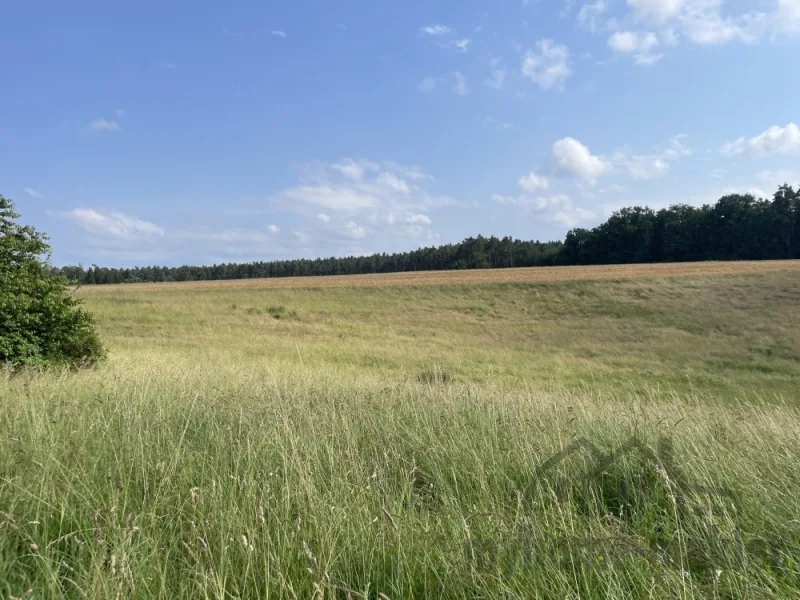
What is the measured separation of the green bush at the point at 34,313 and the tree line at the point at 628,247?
7305 centimetres

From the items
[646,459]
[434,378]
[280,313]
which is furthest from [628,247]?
[646,459]

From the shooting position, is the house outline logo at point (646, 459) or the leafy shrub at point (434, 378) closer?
the house outline logo at point (646, 459)

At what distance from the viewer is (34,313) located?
39.6ft

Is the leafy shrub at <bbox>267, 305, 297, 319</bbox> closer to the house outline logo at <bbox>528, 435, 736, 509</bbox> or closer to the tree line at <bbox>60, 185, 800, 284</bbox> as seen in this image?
the house outline logo at <bbox>528, 435, 736, 509</bbox>

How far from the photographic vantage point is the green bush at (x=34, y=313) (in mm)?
11398

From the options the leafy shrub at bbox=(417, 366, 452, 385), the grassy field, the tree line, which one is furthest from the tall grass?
the tree line

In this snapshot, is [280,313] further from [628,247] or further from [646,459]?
[628,247]

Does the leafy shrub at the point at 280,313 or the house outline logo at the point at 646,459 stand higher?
the house outline logo at the point at 646,459

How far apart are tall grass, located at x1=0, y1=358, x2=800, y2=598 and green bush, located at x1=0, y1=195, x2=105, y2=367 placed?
8174mm

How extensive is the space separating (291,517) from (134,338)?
2677 cm

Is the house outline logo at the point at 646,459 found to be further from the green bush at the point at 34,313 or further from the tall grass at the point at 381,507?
the green bush at the point at 34,313

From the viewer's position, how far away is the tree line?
8531cm

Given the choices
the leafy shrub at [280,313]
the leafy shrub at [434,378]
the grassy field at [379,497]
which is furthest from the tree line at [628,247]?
the grassy field at [379,497]

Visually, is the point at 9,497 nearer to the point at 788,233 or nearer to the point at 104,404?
the point at 104,404
